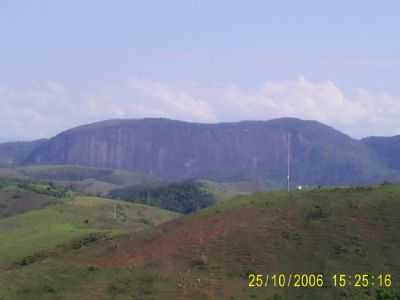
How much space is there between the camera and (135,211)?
15612 cm

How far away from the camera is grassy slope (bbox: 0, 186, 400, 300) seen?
51.6m

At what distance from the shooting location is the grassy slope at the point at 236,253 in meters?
51.6

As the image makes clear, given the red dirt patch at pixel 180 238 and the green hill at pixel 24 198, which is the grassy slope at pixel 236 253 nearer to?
the red dirt patch at pixel 180 238

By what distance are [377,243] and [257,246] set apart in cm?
866

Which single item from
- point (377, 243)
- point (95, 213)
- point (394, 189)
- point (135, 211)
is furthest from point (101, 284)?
point (135, 211)

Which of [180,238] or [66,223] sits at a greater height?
[180,238]

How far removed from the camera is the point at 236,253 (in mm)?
56219

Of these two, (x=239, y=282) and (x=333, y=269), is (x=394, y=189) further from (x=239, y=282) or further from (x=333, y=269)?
(x=239, y=282)
